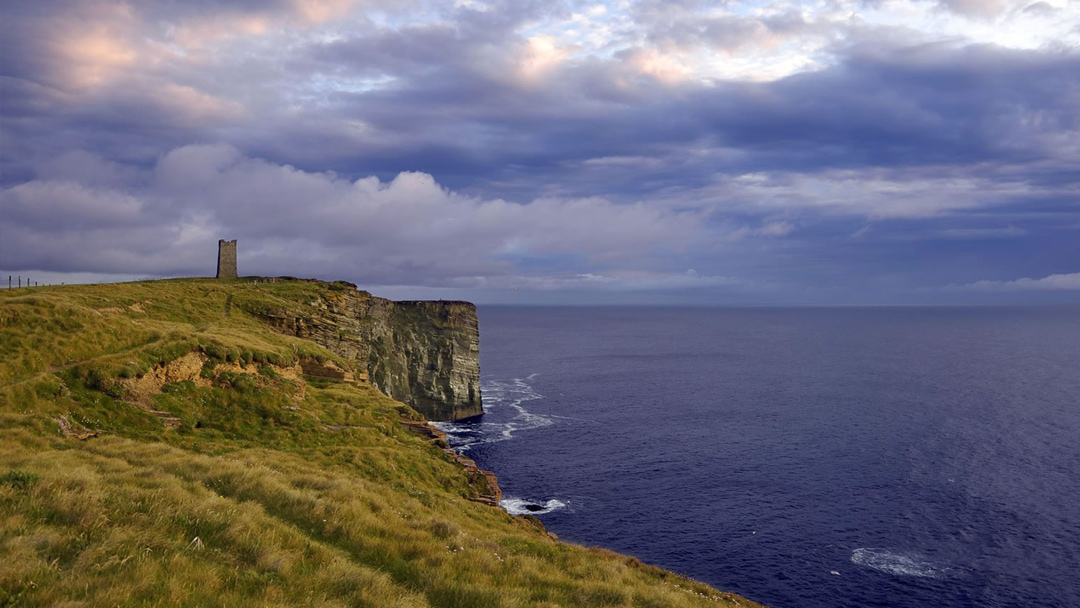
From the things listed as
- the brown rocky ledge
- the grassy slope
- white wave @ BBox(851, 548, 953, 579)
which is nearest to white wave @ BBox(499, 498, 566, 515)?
the brown rocky ledge

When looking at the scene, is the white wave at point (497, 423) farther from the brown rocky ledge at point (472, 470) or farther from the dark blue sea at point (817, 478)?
the brown rocky ledge at point (472, 470)

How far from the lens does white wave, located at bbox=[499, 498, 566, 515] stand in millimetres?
56531

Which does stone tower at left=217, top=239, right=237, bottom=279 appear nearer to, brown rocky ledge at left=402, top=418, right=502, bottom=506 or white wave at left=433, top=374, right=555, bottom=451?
white wave at left=433, top=374, right=555, bottom=451

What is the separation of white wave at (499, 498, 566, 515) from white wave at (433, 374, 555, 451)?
71.9 feet

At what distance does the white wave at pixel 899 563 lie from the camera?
A: 1805 inches

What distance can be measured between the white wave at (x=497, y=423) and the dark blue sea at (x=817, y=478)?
56cm

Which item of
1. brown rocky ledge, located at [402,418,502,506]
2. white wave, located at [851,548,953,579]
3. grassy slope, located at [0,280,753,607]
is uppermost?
grassy slope, located at [0,280,753,607]

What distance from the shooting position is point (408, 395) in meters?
101

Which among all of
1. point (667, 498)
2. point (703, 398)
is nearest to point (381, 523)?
point (667, 498)

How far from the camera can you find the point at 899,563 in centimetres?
4741

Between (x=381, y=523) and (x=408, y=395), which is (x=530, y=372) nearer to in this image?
(x=408, y=395)

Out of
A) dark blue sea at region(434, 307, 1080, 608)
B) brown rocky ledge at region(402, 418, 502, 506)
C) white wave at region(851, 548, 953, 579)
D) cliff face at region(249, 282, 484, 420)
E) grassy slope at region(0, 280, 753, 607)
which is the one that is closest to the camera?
grassy slope at region(0, 280, 753, 607)

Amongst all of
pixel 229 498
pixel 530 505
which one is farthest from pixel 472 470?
pixel 229 498

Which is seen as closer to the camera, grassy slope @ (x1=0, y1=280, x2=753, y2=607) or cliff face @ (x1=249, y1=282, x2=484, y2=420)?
grassy slope @ (x1=0, y1=280, x2=753, y2=607)
